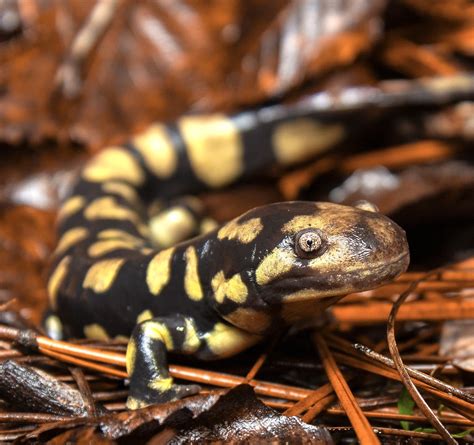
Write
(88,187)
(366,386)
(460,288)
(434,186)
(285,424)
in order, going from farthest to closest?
(88,187) < (434,186) < (460,288) < (366,386) < (285,424)

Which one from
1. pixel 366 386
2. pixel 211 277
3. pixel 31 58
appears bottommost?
pixel 366 386

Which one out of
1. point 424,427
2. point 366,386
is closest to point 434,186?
point 366,386

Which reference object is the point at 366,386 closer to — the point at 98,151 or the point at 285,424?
the point at 285,424

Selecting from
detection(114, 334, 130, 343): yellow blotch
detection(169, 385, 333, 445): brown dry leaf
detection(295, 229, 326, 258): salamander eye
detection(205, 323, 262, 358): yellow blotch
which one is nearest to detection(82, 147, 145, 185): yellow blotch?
detection(114, 334, 130, 343): yellow blotch

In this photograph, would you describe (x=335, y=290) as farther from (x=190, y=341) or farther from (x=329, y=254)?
(x=190, y=341)

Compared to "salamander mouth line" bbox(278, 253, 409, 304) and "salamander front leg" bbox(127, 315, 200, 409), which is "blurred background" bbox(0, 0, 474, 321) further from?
"salamander mouth line" bbox(278, 253, 409, 304)
